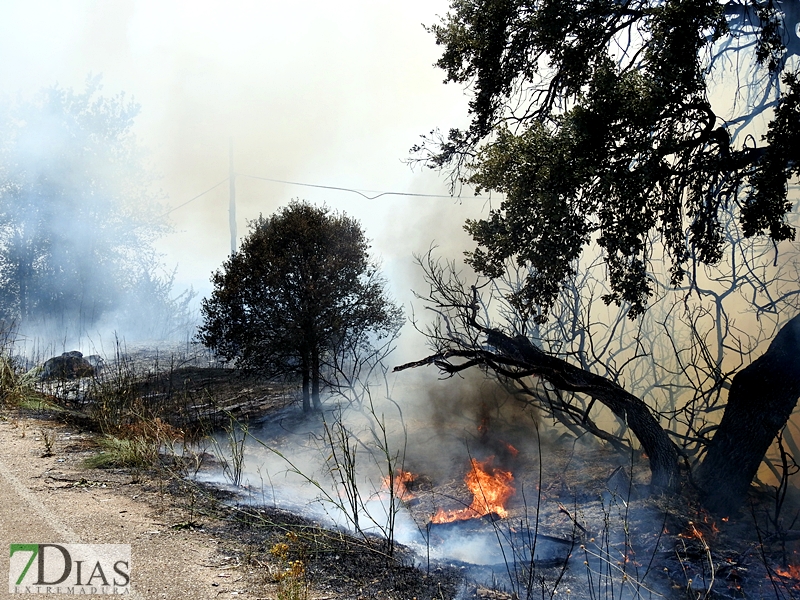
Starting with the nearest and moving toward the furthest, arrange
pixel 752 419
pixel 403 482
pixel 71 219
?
1. pixel 752 419
2. pixel 403 482
3. pixel 71 219

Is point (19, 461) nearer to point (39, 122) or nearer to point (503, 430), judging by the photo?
point (503, 430)

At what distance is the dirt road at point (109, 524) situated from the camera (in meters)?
3.96

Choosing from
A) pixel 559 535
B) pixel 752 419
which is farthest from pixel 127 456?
pixel 752 419

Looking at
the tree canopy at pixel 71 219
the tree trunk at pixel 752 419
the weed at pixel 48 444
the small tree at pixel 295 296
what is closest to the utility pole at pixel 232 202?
the tree canopy at pixel 71 219

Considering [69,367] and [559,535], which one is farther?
[69,367]

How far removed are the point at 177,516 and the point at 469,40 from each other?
19.5 feet

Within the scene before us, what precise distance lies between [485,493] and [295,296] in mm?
4545

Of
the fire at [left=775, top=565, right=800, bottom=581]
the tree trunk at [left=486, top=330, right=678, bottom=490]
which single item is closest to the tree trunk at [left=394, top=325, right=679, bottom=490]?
the tree trunk at [left=486, top=330, right=678, bottom=490]

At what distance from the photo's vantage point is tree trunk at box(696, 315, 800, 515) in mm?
6730

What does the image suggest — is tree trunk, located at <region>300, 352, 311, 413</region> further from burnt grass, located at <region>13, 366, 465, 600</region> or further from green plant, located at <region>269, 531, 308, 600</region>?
green plant, located at <region>269, 531, 308, 600</region>

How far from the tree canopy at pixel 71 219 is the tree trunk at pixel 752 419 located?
22.3 m

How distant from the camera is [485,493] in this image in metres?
8.40

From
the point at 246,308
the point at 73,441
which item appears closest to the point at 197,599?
the point at 73,441

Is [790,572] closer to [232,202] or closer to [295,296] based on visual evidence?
[295,296]
